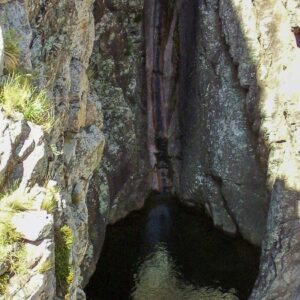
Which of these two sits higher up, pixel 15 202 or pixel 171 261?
pixel 171 261

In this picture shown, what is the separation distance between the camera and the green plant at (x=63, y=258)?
370 inches

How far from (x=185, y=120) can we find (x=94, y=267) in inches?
414

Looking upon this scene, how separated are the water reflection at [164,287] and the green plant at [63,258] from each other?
40.1ft

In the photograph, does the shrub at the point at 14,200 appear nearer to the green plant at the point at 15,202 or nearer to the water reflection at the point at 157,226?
the green plant at the point at 15,202

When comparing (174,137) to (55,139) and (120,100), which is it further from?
(55,139)

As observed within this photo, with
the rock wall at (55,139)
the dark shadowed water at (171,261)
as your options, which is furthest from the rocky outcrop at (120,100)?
the rock wall at (55,139)

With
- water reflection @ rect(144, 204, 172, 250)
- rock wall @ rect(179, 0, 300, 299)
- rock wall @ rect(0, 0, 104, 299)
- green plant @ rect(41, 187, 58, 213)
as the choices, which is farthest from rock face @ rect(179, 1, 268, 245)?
green plant @ rect(41, 187, 58, 213)

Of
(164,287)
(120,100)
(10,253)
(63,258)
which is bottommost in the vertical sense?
(10,253)

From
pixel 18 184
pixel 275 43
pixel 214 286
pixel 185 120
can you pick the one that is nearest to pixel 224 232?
pixel 214 286

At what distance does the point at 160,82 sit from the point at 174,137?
3.34m

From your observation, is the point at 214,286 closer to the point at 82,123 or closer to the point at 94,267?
the point at 94,267

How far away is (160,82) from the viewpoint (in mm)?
29484

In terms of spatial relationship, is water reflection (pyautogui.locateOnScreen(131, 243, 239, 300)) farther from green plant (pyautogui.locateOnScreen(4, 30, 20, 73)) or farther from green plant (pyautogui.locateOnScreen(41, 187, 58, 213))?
green plant (pyautogui.locateOnScreen(4, 30, 20, 73))

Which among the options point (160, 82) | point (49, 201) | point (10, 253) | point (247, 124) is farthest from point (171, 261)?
point (10, 253)
